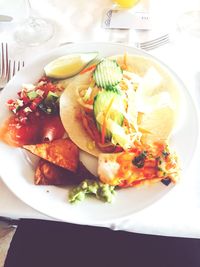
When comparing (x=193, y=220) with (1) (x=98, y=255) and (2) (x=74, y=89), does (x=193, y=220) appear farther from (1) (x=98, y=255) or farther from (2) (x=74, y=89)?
(2) (x=74, y=89)

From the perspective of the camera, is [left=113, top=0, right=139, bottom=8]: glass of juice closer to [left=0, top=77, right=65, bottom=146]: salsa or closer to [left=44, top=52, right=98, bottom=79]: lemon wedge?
[left=44, top=52, right=98, bottom=79]: lemon wedge

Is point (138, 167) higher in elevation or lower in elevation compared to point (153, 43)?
lower

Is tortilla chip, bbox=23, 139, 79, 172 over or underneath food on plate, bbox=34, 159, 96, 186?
over

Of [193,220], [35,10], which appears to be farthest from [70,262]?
[35,10]

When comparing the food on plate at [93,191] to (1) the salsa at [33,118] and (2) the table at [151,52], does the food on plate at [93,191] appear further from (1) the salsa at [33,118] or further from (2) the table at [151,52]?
(1) the salsa at [33,118]

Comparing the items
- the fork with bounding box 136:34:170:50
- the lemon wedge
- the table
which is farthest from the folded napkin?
Answer: the fork with bounding box 136:34:170:50

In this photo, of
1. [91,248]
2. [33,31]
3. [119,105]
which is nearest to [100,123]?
[119,105]

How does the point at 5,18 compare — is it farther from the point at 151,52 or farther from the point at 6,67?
the point at 151,52
